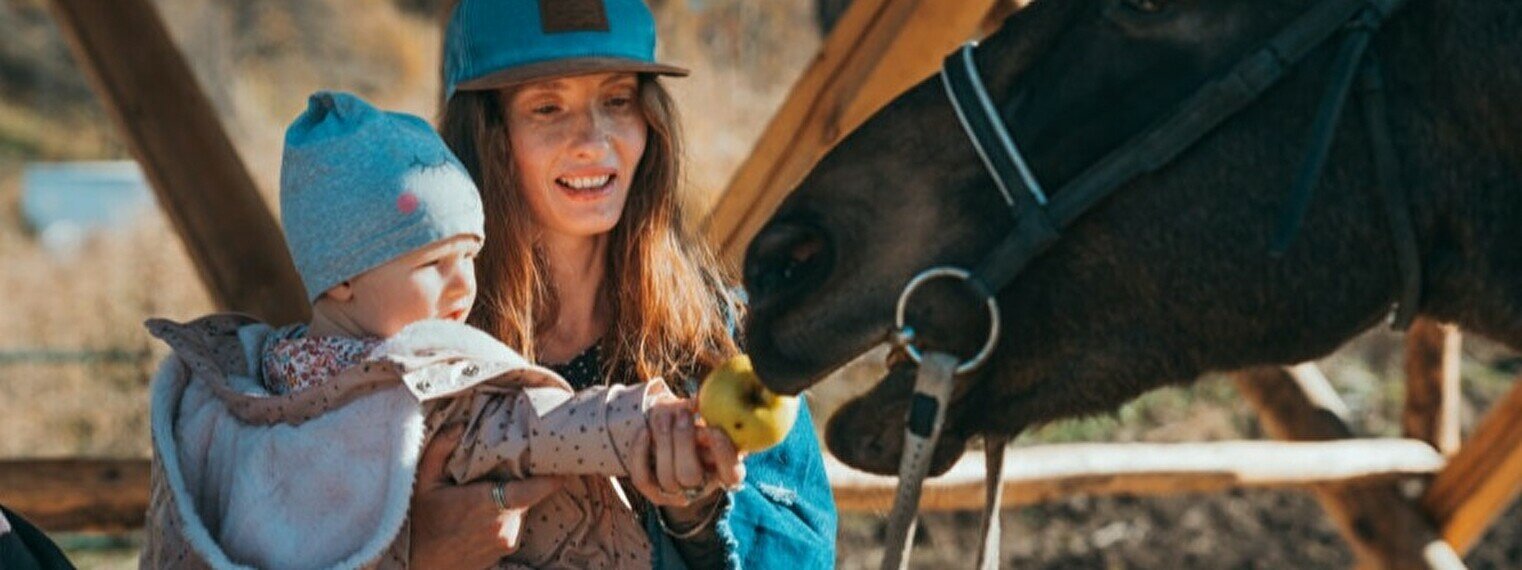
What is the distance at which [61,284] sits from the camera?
9727 mm

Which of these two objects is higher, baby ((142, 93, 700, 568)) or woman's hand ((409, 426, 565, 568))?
baby ((142, 93, 700, 568))

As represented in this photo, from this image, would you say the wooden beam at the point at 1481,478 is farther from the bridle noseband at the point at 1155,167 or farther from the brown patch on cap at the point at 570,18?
the brown patch on cap at the point at 570,18

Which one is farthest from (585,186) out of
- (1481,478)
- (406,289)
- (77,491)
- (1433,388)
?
(1433,388)

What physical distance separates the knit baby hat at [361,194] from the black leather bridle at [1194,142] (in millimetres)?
523

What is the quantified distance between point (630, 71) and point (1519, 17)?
106 cm

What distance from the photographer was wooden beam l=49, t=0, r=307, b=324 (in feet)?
11.6

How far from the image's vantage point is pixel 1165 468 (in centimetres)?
462

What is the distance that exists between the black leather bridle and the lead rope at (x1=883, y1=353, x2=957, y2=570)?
0.02 meters

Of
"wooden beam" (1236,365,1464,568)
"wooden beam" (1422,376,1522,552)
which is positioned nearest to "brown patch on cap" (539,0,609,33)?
"wooden beam" (1236,365,1464,568)

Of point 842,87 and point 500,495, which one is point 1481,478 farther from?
point 500,495

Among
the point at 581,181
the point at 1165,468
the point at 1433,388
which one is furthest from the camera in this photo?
the point at 1433,388

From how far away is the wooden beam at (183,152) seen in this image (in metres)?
3.52

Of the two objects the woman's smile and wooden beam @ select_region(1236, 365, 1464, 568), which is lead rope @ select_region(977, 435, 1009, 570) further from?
wooden beam @ select_region(1236, 365, 1464, 568)

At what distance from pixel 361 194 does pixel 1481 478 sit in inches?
152
